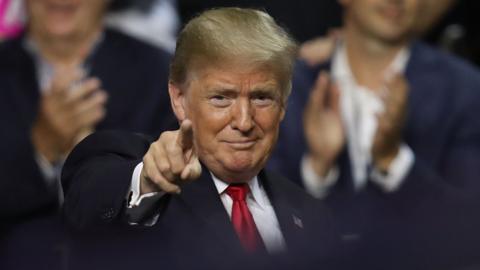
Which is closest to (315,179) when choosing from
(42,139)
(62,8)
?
(42,139)

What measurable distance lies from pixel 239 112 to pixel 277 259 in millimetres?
249

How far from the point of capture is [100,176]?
3.53 ft

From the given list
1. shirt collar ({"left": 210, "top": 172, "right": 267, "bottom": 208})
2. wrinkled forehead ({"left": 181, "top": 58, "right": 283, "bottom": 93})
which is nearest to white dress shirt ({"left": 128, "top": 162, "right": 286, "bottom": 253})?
shirt collar ({"left": 210, "top": 172, "right": 267, "bottom": 208})

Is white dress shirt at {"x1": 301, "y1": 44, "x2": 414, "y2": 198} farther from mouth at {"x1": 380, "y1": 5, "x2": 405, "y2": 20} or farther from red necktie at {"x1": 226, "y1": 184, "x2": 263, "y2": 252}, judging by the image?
red necktie at {"x1": 226, "y1": 184, "x2": 263, "y2": 252}

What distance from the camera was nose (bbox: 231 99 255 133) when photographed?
1010mm

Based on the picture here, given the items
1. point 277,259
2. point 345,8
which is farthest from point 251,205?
point 345,8

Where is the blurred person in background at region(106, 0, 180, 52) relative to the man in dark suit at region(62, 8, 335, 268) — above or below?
below

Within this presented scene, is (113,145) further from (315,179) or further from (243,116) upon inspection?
(315,179)

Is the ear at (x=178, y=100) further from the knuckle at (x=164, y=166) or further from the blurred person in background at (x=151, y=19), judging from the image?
the blurred person in background at (x=151, y=19)

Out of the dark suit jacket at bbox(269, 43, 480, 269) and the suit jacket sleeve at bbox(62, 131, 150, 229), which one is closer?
the suit jacket sleeve at bbox(62, 131, 150, 229)

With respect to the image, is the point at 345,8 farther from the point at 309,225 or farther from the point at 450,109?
the point at 309,225

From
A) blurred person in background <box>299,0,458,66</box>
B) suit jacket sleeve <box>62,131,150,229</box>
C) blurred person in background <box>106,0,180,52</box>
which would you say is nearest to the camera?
suit jacket sleeve <box>62,131,150,229</box>

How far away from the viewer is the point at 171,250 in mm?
922

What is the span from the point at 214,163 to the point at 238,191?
0.04m
